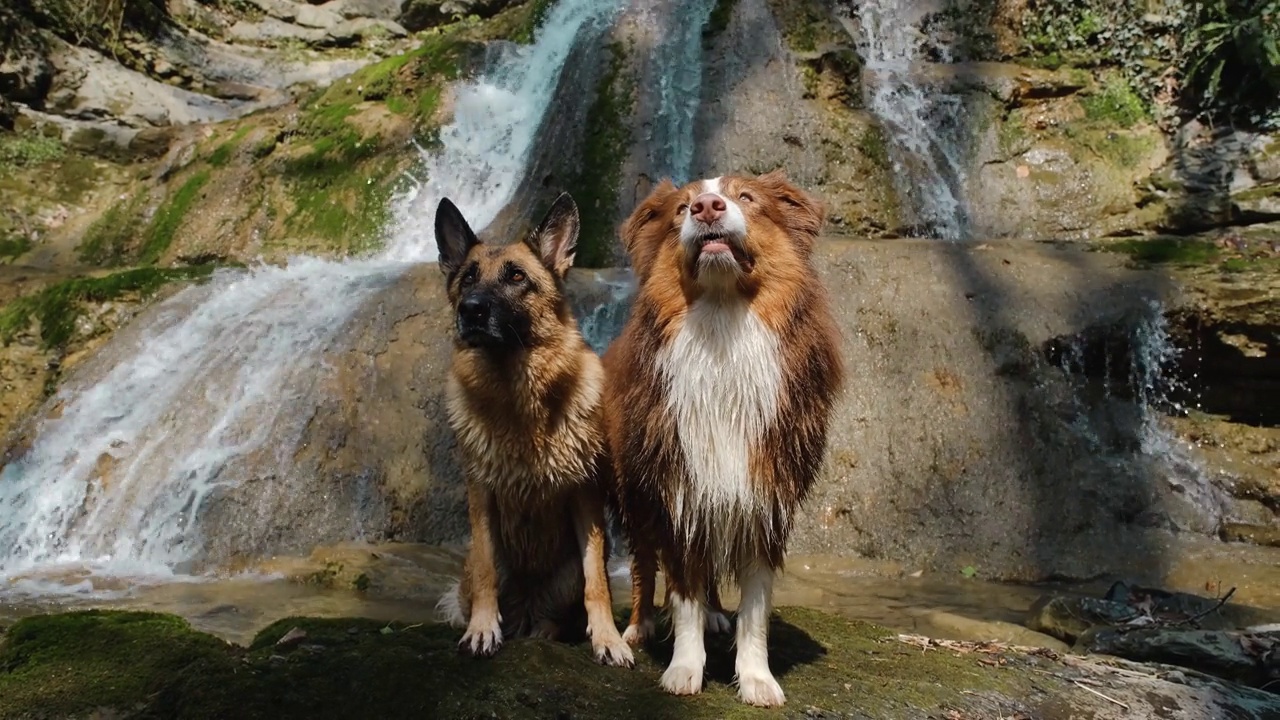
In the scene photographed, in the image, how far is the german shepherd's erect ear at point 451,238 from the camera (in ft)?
13.0

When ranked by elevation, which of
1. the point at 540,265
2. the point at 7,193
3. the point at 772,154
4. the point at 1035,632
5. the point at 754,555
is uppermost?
the point at 772,154

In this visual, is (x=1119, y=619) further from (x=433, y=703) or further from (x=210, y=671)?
(x=210, y=671)

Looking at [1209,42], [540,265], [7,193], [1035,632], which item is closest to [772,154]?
[1209,42]

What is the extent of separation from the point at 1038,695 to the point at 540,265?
8.63ft

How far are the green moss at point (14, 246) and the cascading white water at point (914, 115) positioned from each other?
1324 centimetres

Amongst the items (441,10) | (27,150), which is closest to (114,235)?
(27,150)

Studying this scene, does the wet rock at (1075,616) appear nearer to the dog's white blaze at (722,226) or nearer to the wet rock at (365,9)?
the dog's white blaze at (722,226)

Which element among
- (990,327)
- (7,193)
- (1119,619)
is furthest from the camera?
(7,193)

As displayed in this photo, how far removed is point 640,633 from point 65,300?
8390 mm

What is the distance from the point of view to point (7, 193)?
558 inches

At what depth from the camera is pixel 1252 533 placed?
7.60m

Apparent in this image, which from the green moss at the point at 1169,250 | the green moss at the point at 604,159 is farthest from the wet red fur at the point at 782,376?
the green moss at the point at 604,159

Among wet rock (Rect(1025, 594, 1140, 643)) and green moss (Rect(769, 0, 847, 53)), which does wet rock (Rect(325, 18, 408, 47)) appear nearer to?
green moss (Rect(769, 0, 847, 53))

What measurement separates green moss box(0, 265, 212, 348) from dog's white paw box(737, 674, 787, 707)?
28.8 ft
